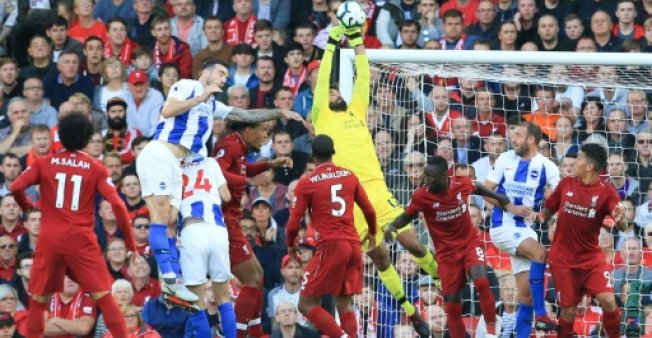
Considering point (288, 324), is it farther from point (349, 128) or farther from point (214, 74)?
point (214, 74)

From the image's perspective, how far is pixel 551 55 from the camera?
1806 centimetres

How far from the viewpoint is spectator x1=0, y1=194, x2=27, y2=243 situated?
20500 millimetres

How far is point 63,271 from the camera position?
51.8 ft

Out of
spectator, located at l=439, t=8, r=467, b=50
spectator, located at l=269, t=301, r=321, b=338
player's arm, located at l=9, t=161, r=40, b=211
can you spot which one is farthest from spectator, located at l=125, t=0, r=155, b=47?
player's arm, located at l=9, t=161, r=40, b=211

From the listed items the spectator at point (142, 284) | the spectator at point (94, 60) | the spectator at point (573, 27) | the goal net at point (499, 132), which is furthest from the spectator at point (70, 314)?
the spectator at point (573, 27)

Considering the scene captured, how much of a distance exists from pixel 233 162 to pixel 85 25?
6672 mm

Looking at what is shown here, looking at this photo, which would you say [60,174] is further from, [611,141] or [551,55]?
[611,141]

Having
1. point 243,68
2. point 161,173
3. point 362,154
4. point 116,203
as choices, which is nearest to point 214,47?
point 243,68

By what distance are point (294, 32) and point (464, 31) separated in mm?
2157

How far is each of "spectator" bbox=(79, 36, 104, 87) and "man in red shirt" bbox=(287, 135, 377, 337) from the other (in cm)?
665

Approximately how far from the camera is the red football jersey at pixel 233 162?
17.3 m

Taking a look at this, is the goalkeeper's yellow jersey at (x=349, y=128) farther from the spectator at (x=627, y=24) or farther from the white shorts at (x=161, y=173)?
the spectator at (x=627, y=24)

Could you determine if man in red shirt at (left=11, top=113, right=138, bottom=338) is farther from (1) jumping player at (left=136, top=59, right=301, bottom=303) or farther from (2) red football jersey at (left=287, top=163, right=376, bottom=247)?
(2) red football jersey at (left=287, top=163, right=376, bottom=247)

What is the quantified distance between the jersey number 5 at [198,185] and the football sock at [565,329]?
137 inches
